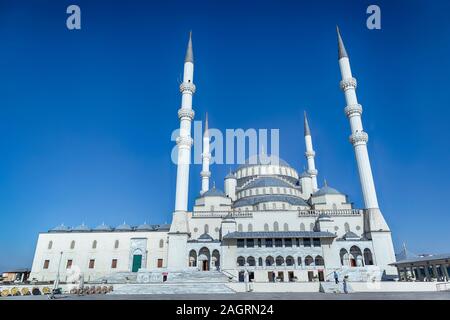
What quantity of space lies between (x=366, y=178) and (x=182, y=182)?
20.7 metres

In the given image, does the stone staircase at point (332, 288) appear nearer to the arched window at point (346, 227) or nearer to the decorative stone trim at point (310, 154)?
the arched window at point (346, 227)

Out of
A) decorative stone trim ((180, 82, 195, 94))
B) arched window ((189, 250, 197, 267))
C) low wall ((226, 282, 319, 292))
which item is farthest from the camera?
decorative stone trim ((180, 82, 195, 94))

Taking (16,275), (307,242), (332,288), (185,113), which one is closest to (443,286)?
(332,288)

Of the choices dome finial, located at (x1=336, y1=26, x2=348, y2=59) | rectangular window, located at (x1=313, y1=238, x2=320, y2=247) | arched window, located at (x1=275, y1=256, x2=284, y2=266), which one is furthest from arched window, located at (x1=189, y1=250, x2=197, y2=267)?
dome finial, located at (x1=336, y1=26, x2=348, y2=59)

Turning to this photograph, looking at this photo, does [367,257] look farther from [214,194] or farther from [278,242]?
[214,194]

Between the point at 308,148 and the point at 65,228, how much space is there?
129 ft

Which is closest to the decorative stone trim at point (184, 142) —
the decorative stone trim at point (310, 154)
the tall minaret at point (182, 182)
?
the tall minaret at point (182, 182)

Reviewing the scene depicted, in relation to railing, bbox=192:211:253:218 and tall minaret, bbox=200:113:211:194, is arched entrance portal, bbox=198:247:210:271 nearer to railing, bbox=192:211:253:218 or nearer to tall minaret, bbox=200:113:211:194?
railing, bbox=192:211:253:218

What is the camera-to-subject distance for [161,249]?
37.0 meters

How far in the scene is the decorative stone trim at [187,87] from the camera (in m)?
37.0

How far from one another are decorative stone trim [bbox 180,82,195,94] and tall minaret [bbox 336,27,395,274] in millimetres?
19413

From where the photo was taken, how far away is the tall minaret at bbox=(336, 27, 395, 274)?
97.3ft
